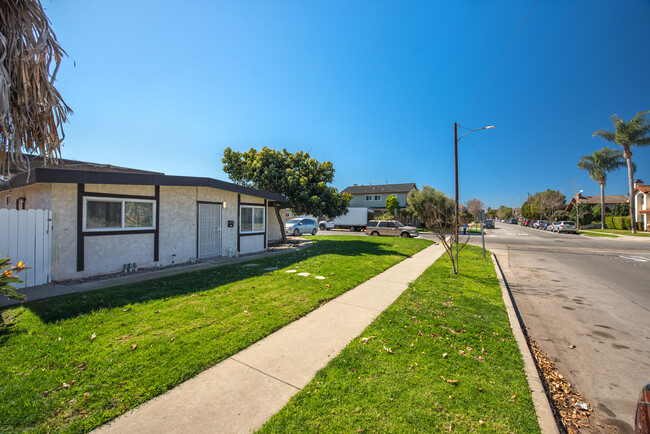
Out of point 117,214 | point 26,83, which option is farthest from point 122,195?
point 26,83

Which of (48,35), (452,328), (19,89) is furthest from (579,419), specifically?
(48,35)

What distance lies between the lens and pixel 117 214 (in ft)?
26.9

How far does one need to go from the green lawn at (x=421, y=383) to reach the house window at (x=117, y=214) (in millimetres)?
8197

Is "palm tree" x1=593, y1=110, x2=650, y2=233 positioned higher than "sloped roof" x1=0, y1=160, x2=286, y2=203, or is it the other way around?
"palm tree" x1=593, y1=110, x2=650, y2=233

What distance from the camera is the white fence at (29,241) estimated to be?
241 inches

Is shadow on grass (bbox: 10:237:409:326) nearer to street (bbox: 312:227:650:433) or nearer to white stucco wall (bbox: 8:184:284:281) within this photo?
white stucco wall (bbox: 8:184:284:281)

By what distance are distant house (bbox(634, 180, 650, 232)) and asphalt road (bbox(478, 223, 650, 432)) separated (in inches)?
1631

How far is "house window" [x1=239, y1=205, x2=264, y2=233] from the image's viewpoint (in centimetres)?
1272

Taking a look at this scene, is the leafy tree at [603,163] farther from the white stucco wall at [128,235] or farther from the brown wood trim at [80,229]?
the brown wood trim at [80,229]

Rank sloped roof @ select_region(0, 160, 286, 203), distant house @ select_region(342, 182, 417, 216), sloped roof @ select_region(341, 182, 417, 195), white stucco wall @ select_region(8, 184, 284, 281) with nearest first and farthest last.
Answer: sloped roof @ select_region(0, 160, 286, 203) → white stucco wall @ select_region(8, 184, 284, 281) → distant house @ select_region(342, 182, 417, 216) → sloped roof @ select_region(341, 182, 417, 195)

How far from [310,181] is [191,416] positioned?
15025 mm

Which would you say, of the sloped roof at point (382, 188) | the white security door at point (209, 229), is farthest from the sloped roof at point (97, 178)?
the sloped roof at point (382, 188)

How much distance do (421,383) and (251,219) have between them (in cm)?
1142

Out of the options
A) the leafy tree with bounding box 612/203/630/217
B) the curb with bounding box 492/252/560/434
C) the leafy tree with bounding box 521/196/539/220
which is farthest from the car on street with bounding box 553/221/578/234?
the curb with bounding box 492/252/560/434
